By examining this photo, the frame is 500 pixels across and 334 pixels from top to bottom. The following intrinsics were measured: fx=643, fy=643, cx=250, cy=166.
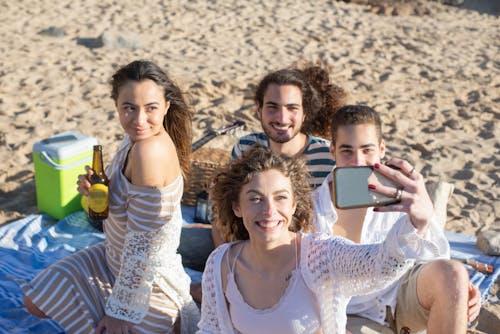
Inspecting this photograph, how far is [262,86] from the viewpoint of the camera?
11.3 feet

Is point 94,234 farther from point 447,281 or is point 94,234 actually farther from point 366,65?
point 366,65

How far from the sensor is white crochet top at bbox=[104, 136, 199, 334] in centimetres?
251

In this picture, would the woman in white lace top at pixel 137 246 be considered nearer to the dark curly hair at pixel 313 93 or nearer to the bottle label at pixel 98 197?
the bottle label at pixel 98 197

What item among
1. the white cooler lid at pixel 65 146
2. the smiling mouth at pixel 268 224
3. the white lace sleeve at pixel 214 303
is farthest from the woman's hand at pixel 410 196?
the white cooler lid at pixel 65 146

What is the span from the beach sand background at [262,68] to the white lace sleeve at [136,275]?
1810 millimetres

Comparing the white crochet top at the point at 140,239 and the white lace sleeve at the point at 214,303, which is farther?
the white crochet top at the point at 140,239

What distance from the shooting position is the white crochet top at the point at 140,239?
2514 millimetres

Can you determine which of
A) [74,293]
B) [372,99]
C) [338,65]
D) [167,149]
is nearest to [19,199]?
[74,293]

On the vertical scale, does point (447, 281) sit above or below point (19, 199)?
above

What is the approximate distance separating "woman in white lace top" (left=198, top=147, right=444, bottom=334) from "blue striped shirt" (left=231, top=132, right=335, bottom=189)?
3.11 feet

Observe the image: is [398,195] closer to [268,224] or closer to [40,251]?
[268,224]

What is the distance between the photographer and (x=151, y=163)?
2.51 m

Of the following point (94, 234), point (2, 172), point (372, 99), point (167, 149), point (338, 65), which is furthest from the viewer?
point (338, 65)

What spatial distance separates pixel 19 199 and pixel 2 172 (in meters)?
0.45
